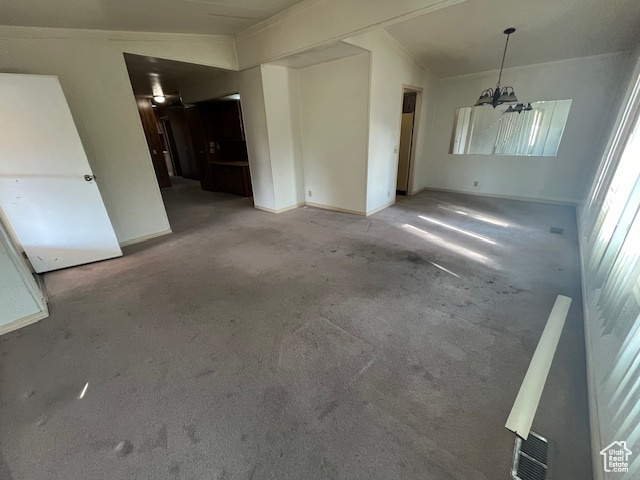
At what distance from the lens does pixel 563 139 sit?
464 centimetres

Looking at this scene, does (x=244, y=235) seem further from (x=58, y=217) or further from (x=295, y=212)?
(x=58, y=217)

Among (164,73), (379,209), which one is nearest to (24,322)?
(164,73)

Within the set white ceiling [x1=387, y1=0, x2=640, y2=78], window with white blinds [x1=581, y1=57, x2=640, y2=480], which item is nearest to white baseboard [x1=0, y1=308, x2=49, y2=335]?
window with white blinds [x1=581, y1=57, x2=640, y2=480]

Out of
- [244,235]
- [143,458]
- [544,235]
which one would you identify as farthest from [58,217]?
[544,235]

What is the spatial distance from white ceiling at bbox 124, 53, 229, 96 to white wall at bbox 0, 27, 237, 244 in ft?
0.75

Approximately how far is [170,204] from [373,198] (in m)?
4.42

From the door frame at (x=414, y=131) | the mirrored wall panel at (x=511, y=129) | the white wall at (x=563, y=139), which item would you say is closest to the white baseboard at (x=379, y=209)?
the door frame at (x=414, y=131)

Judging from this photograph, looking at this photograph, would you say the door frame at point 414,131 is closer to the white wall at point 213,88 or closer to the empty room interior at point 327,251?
the empty room interior at point 327,251

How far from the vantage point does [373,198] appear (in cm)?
453

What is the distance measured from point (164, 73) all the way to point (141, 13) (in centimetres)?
211

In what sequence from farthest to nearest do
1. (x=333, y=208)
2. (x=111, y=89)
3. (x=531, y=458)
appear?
(x=333, y=208), (x=111, y=89), (x=531, y=458)

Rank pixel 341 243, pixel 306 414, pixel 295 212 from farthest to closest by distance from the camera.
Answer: pixel 295 212 → pixel 341 243 → pixel 306 414

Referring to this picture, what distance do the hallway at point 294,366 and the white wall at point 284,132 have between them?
203 centimetres

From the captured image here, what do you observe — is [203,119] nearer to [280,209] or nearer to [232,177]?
[232,177]
